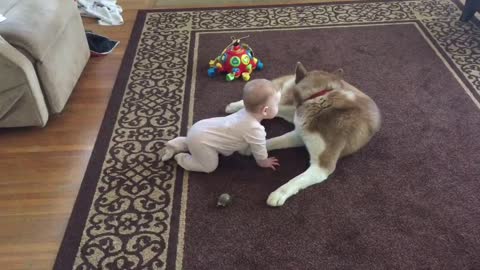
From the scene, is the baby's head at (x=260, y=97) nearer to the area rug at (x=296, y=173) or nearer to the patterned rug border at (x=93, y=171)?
the area rug at (x=296, y=173)

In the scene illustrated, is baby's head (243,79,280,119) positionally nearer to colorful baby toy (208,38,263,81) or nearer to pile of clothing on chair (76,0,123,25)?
colorful baby toy (208,38,263,81)

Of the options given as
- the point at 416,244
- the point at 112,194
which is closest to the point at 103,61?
the point at 112,194

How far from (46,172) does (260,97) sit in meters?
1.13

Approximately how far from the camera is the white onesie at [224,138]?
1.90 metres

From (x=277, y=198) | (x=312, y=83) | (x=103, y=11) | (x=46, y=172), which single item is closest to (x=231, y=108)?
(x=312, y=83)

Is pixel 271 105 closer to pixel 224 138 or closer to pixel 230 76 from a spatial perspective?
pixel 224 138

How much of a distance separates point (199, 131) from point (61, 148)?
83cm

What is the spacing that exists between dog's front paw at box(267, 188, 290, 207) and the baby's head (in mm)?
344

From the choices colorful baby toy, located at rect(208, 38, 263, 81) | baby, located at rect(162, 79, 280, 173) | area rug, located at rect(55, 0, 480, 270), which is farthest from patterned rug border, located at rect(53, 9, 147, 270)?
colorful baby toy, located at rect(208, 38, 263, 81)

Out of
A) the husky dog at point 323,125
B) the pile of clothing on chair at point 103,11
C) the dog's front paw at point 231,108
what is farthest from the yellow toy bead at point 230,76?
the pile of clothing on chair at point 103,11

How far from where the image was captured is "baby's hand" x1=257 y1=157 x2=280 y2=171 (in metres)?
2.02

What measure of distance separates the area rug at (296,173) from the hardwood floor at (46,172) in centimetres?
8

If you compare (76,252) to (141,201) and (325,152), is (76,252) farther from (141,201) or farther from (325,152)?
→ (325,152)

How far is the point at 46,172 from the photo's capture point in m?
2.12
